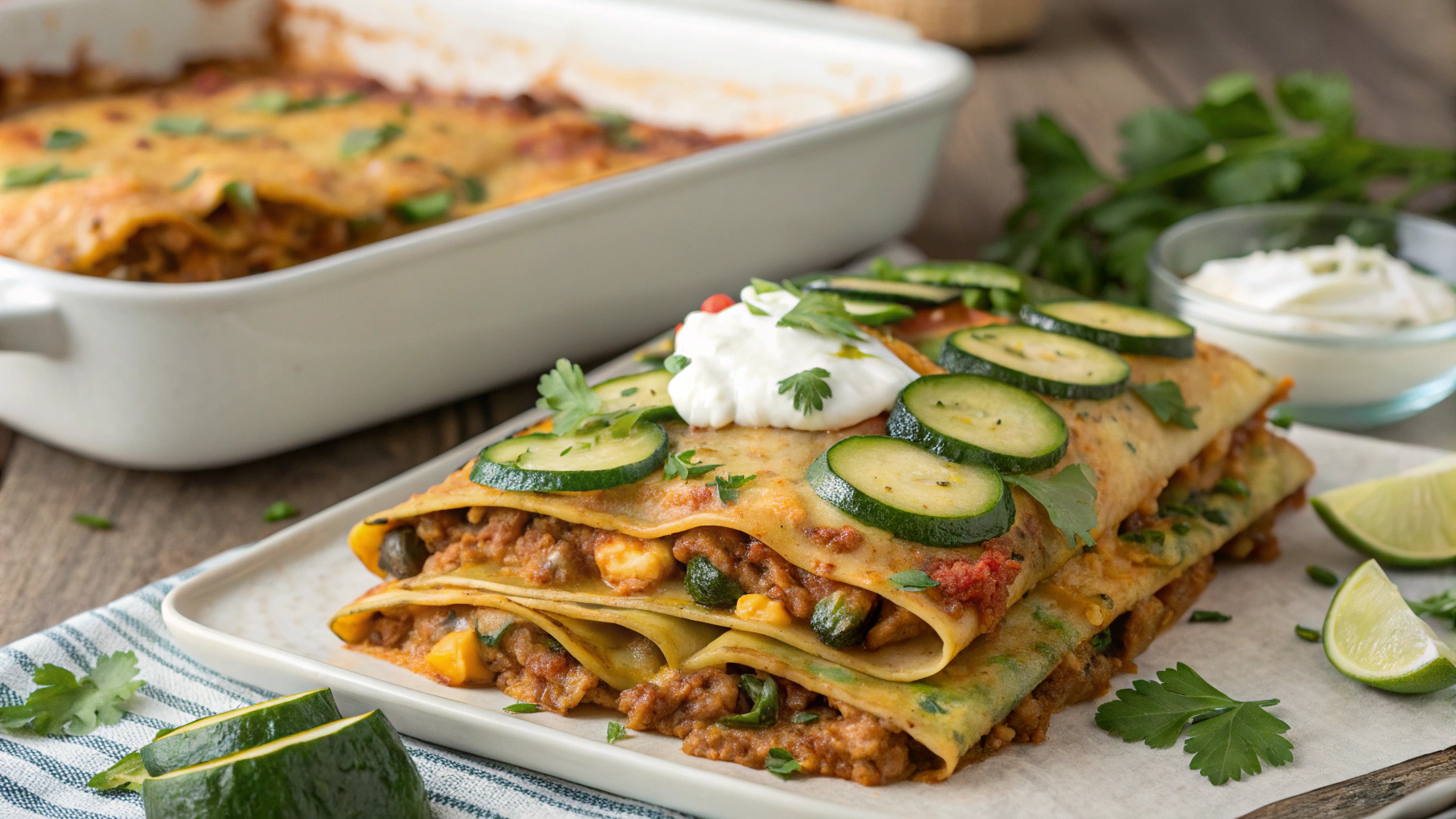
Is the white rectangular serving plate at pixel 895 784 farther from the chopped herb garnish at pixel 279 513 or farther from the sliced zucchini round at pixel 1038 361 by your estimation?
the sliced zucchini round at pixel 1038 361

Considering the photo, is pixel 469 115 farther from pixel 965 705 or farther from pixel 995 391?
pixel 965 705

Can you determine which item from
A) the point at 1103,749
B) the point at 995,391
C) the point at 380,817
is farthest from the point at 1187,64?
the point at 380,817

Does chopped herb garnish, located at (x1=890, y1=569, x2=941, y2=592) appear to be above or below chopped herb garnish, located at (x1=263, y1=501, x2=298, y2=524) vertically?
above

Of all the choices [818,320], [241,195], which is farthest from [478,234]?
[818,320]

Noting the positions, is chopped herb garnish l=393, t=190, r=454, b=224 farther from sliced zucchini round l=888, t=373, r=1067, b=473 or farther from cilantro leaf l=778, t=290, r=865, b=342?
sliced zucchini round l=888, t=373, r=1067, b=473

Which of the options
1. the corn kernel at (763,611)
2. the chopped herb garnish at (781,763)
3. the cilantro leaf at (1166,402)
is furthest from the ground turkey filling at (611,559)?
the cilantro leaf at (1166,402)

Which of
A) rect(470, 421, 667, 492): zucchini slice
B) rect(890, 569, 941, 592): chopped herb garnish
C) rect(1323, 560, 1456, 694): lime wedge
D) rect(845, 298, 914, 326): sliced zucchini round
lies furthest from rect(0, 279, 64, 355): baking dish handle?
rect(1323, 560, 1456, 694): lime wedge
